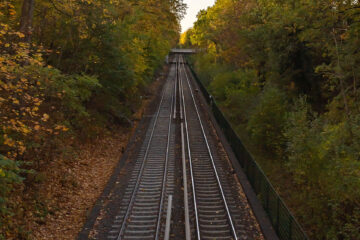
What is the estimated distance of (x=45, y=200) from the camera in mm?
12023

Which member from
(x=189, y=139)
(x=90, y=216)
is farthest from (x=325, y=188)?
(x=189, y=139)

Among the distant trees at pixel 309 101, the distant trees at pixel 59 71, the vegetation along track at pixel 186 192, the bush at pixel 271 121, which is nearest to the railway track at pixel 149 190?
the vegetation along track at pixel 186 192

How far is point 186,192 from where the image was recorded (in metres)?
13.2

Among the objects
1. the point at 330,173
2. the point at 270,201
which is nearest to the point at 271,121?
the point at 270,201

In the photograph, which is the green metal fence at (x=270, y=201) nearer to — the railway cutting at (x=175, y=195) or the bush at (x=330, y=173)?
the railway cutting at (x=175, y=195)

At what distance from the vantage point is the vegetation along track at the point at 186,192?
36.2 feet

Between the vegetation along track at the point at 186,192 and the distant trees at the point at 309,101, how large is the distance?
9.09 ft

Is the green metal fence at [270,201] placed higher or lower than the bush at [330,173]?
lower

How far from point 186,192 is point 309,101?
1305 cm

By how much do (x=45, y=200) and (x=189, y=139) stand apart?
11.9 metres

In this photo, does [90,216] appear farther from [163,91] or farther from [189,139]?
[163,91]

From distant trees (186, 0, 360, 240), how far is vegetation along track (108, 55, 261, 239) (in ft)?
9.09

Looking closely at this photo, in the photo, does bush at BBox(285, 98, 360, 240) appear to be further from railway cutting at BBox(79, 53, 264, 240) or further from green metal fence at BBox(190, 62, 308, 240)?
railway cutting at BBox(79, 53, 264, 240)

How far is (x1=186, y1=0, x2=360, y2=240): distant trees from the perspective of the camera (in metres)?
10.2
